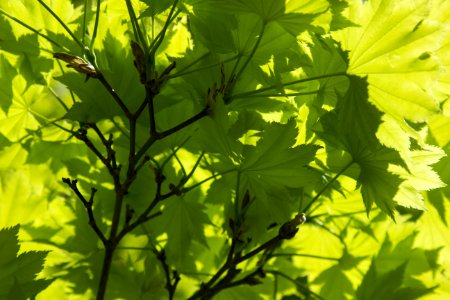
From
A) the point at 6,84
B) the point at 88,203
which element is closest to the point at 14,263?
the point at 88,203

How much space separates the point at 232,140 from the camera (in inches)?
31.8

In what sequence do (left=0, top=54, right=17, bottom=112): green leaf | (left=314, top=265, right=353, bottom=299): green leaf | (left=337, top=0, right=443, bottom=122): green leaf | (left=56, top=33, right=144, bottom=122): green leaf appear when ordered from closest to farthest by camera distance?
(left=337, top=0, right=443, bottom=122): green leaf < (left=56, top=33, right=144, bottom=122): green leaf < (left=0, top=54, right=17, bottom=112): green leaf < (left=314, top=265, right=353, bottom=299): green leaf

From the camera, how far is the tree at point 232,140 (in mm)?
757

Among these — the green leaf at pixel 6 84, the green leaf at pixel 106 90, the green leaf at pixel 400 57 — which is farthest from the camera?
the green leaf at pixel 6 84

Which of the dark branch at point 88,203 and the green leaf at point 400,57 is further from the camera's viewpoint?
the dark branch at point 88,203

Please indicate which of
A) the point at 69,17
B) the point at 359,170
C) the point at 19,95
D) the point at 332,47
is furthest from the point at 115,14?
the point at 359,170

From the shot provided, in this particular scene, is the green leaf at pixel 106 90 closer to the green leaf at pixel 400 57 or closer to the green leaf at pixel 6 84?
the green leaf at pixel 6 84

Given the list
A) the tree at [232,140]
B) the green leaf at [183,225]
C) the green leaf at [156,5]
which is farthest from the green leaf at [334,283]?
the green leaf at [156,5]

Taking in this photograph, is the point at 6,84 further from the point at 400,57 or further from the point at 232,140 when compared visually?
the point at 400,57

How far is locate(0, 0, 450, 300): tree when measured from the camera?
76 centimetres

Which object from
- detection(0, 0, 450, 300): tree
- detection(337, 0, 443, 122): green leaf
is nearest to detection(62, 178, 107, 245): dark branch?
detection(0, 0, 450, 300): tree

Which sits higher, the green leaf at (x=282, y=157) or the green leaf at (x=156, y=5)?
the green leaf at (x=156, y=5)

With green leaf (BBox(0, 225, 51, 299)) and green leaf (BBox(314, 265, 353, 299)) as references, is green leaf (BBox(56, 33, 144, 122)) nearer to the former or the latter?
green leaf (BBox(0, 225, 51, 299))

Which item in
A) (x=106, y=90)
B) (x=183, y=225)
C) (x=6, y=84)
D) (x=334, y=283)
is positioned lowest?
(x=334, y=283)
